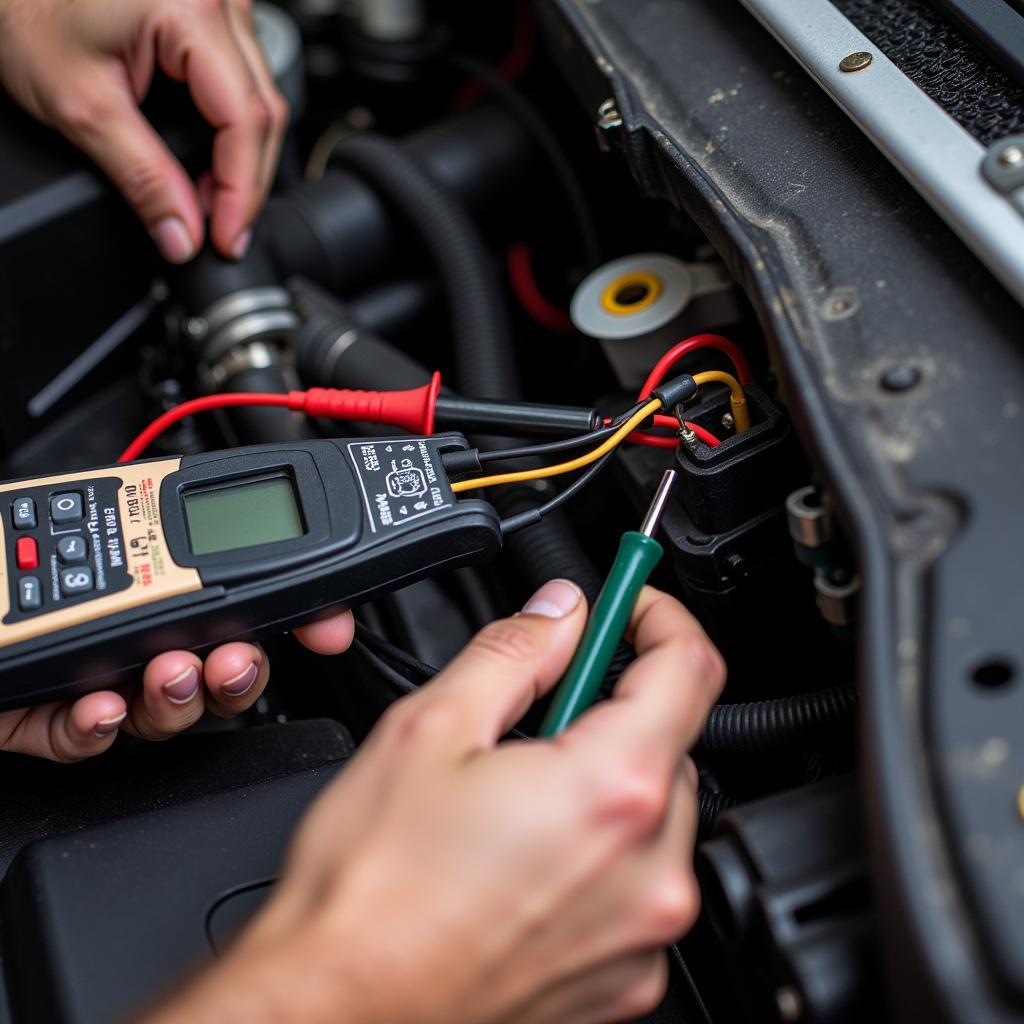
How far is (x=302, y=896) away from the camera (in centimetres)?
49

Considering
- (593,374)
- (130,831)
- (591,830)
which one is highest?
(591,830)

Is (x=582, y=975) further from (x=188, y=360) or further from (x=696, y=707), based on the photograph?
(x=188, y=360)

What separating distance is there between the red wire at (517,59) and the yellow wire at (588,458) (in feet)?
2.48

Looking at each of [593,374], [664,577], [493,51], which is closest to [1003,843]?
[664,577]

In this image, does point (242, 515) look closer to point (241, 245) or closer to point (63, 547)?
point (63, 547)

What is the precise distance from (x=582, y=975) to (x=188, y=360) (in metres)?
0.71

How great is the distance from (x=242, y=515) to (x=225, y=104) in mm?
472

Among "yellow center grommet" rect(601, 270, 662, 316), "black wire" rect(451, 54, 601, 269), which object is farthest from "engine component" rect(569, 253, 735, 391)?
"black wire" rect(451, 54, 601, 269)

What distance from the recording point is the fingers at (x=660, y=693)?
516 millimetres

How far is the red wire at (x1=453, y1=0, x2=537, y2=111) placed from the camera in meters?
1.32

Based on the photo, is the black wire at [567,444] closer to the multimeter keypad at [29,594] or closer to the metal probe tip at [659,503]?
the metal probe tip at [659,503]

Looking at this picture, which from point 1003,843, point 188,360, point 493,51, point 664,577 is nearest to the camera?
point 1003,843

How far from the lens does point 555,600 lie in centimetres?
63

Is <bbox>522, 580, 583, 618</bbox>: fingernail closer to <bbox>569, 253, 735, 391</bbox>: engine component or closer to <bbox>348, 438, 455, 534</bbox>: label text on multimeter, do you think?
<bbox>348, 438, 455, 534</bbox>: label text on multimeter
